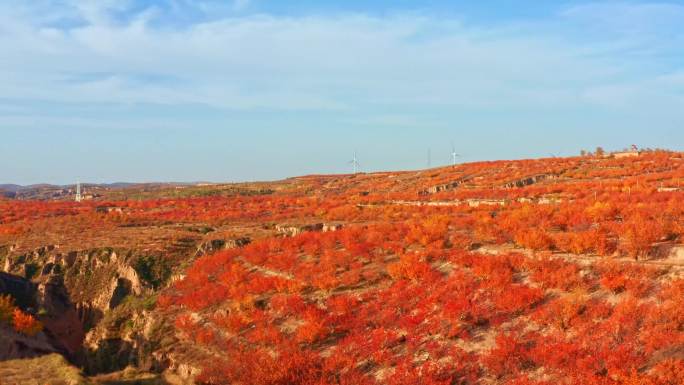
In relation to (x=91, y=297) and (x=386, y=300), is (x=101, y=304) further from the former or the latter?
(x=386, y=300)

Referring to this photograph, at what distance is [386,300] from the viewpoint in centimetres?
1842

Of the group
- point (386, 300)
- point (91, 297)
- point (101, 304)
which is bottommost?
point (101, 304)

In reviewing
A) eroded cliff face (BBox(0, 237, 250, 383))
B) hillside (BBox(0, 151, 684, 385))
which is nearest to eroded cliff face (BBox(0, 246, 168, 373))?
eroded cliff face (BBox(0, 237, 250, 383))

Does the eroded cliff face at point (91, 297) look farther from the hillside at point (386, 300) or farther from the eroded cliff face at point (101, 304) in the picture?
the hillside at point (386, 300)

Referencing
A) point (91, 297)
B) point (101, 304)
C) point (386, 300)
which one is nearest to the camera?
point (386, 300)

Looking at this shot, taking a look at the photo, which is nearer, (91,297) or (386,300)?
(386,300)

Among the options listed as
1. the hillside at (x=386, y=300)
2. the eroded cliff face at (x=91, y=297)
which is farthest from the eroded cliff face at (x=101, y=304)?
the hillside at (x=386, y=300)

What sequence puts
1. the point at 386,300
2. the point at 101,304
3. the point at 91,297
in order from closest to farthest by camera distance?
the point at 386,300 < the point at 101,304 < the point at 91,297

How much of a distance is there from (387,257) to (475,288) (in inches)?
264

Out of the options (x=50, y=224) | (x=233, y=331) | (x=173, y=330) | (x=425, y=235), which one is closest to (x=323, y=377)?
(x=233, y=331)

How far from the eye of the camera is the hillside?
13297 mm

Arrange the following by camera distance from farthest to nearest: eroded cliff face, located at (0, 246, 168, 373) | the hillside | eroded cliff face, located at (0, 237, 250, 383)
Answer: eroded cliff face, located at (0, 246, 168, 373) → eroded cliff face, located at (0, 237, 250, 383) → the hillside

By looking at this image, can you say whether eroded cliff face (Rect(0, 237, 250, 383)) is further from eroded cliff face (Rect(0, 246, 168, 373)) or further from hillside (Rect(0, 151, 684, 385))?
hillside (Rect(0, 151, 684, 385))

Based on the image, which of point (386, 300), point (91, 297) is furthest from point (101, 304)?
point (386, 300)
